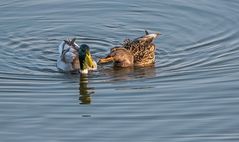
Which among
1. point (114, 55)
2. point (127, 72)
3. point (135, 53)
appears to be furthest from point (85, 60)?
point (135, 53)

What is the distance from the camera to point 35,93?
13805 mm

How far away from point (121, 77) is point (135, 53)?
1.38 m

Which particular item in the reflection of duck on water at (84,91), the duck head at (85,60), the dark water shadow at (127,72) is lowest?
the reflection of duck on water at (84,91)

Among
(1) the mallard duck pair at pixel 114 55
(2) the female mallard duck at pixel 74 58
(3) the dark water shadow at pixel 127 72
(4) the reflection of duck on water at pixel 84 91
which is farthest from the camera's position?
(1) the mallard duck pair at pixel 114 55

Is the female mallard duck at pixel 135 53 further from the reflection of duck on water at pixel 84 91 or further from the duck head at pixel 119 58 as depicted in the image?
the reflection of duck on water at pixel 84 91

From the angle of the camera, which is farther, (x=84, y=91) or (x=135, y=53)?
(x=135, y=53)

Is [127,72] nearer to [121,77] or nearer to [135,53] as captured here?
[121,77]

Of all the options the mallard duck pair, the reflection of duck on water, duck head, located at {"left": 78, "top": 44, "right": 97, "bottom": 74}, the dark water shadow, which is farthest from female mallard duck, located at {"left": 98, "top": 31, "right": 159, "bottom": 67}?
the reflection of duck on water

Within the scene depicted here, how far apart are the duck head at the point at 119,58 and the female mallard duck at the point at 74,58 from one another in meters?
0.34

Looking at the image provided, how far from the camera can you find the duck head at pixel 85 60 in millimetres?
15546

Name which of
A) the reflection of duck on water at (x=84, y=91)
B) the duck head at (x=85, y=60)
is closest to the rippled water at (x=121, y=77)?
the reflection of duck on water at (x=84, y=91)

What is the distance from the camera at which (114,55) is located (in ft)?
52.6

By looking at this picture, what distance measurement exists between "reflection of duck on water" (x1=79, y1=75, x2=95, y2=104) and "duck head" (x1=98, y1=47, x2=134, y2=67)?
2.48 feet

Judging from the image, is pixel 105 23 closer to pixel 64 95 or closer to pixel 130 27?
pixel 130 27
